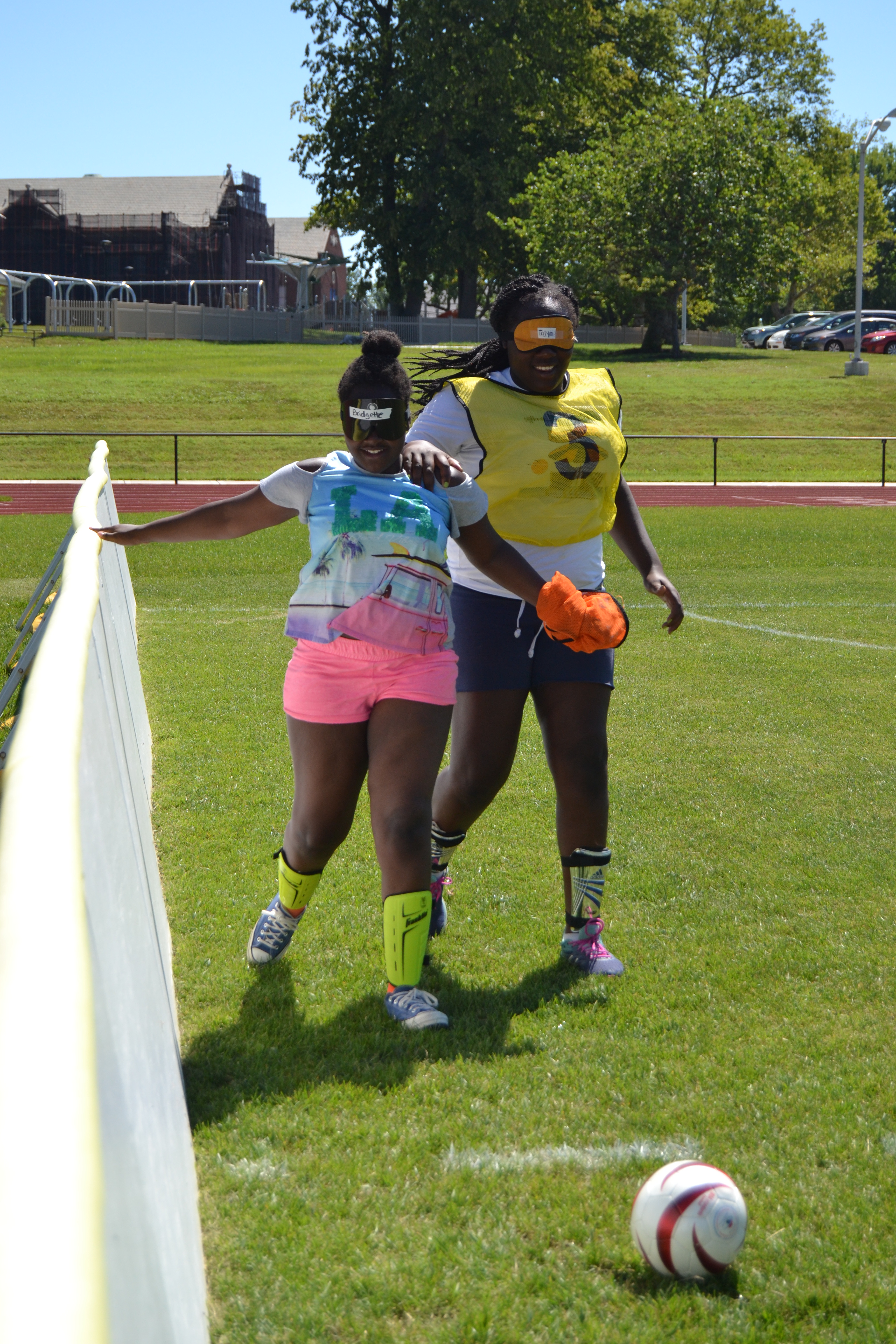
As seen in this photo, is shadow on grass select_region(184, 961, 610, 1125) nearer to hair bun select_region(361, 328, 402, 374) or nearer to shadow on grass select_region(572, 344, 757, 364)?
hair bun select_region(361, 328, 402, 374)

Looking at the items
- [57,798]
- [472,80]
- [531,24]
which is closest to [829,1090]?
[57,798]

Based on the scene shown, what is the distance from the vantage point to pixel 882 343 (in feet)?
175

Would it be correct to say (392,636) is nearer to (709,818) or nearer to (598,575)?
(598,575)

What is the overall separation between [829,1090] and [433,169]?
56.7 metres

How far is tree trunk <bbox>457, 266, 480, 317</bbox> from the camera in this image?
2330 inches

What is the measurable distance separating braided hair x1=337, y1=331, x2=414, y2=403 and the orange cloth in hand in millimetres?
730

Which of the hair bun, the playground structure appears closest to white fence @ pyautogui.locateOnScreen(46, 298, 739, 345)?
the playground structure

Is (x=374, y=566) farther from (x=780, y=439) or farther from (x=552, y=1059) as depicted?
(x=780, y=439)

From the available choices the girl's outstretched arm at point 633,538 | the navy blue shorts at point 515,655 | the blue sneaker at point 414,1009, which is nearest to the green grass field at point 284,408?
the girl's outstretched arm at point 633,538

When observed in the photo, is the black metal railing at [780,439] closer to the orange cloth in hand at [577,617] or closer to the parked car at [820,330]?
the orange cloth in hand at [577,617]

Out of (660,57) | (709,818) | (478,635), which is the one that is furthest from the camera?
(660,57)

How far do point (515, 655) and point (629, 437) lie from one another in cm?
2476

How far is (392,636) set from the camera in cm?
374

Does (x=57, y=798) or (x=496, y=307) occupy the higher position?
(x=496, y=307)
